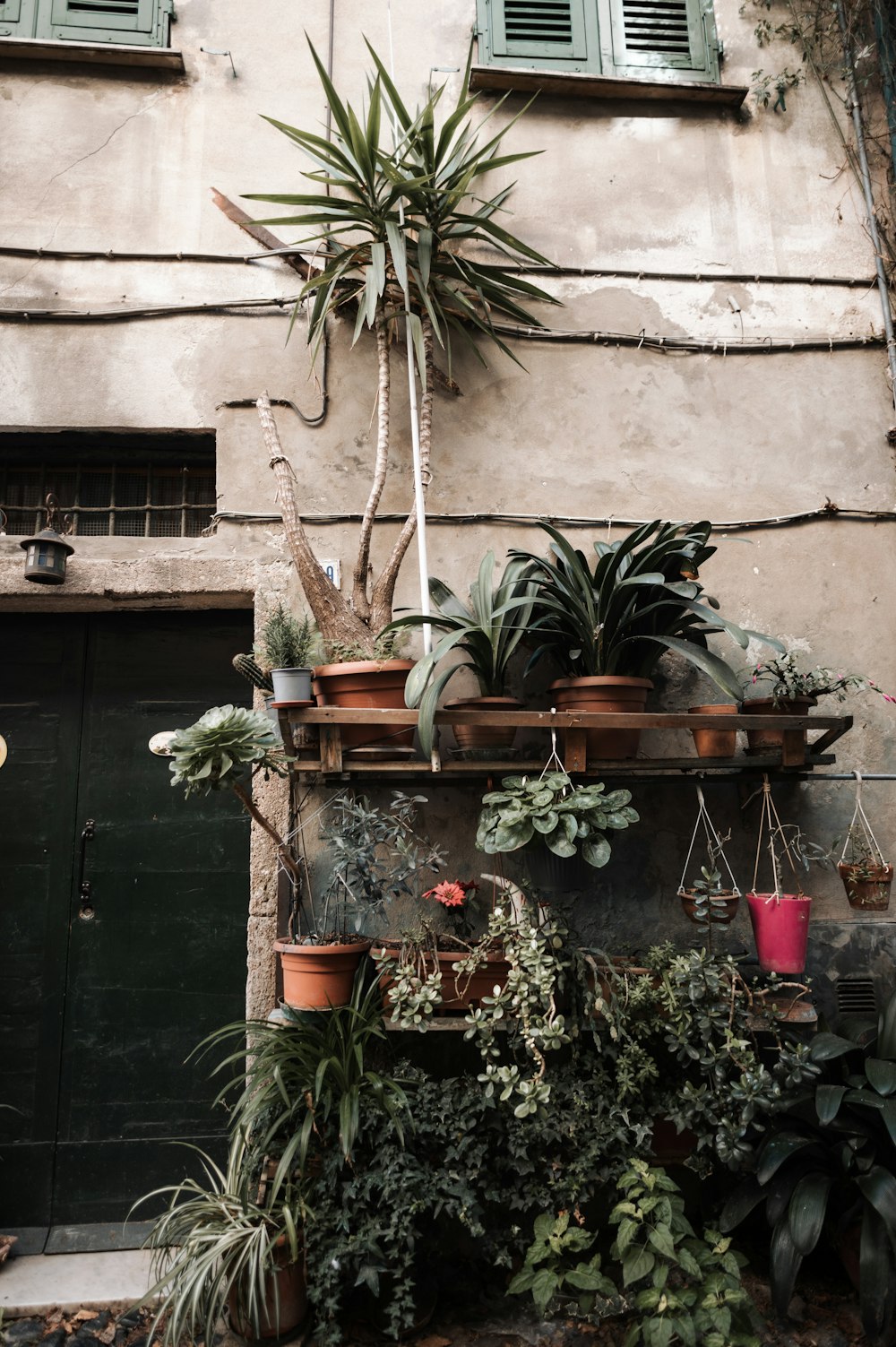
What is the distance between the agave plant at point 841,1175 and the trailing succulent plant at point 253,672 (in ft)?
6.52

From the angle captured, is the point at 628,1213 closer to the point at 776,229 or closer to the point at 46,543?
the point at 46,543

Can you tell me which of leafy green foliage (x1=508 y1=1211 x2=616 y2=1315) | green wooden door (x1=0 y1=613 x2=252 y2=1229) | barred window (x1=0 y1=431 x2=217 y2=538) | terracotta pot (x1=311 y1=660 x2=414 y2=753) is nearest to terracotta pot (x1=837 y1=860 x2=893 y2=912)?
leafy green foliage (x1=508 y1=1211 x2=616 y2=1315)

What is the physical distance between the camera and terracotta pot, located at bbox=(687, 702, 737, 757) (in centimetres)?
284

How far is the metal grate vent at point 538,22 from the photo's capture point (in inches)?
142

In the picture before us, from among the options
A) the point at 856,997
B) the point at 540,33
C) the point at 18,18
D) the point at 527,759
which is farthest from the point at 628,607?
the point at 18,18

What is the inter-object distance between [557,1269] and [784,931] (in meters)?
1.14

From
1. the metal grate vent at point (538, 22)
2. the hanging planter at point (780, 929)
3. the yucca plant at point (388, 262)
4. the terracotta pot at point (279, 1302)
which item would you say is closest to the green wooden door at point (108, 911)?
the yucca plant at point (388, 262)

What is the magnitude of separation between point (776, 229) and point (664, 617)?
1.86 meters

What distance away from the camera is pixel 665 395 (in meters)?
3.45

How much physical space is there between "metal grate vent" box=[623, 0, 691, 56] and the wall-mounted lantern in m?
3.08

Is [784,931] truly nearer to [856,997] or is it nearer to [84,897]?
[856,997]

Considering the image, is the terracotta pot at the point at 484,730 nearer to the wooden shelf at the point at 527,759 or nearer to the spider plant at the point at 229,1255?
the wooden shelf at the point at 527,759

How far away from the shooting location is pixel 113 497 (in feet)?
11.0

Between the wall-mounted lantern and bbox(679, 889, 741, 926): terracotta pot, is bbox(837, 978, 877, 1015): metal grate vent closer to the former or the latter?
bbox(679, 889, 741, 926): terracotta pot
